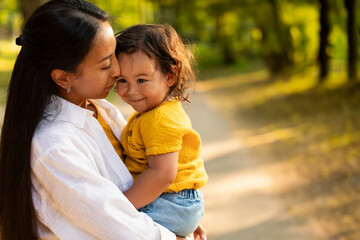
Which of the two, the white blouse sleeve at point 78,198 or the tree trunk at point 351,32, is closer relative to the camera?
the white blouse sleeve at point 78,198

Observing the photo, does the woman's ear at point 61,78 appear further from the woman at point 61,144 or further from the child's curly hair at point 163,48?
the child's curly hair at point 163,48

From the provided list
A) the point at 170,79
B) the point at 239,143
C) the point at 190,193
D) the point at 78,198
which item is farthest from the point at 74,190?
the point at 239,143

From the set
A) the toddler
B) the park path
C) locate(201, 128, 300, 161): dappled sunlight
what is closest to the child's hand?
the toddler

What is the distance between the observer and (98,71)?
64.7 inches

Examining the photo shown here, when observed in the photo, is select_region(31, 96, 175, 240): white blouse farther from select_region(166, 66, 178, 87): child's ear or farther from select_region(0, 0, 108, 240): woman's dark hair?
select_region(166, 66, 178, 87): child's ear

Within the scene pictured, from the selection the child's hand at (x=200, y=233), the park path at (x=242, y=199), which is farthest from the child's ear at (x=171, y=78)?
the park path at (x=242, y=199)

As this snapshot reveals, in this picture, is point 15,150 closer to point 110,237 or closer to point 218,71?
point 110,237

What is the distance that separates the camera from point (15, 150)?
154cm

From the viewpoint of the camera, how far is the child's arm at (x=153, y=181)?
1.67 m

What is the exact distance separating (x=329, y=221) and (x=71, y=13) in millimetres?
3882

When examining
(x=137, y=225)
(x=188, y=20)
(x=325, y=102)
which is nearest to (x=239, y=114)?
(x=325, y=102)

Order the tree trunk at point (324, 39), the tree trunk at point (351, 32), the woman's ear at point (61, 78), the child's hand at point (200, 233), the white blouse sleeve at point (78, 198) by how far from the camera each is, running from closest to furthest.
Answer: the white blouse sleeve at point (78, 198)
the woman's ear at point (61, 78)
the child's hand at point (200, 233)
the tree trunk at point (351, 32)
the tree trunk at point (324, 39)

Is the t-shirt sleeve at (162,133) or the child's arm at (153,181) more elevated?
the t-shirt sleeve at (162,133)

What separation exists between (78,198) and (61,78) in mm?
449
